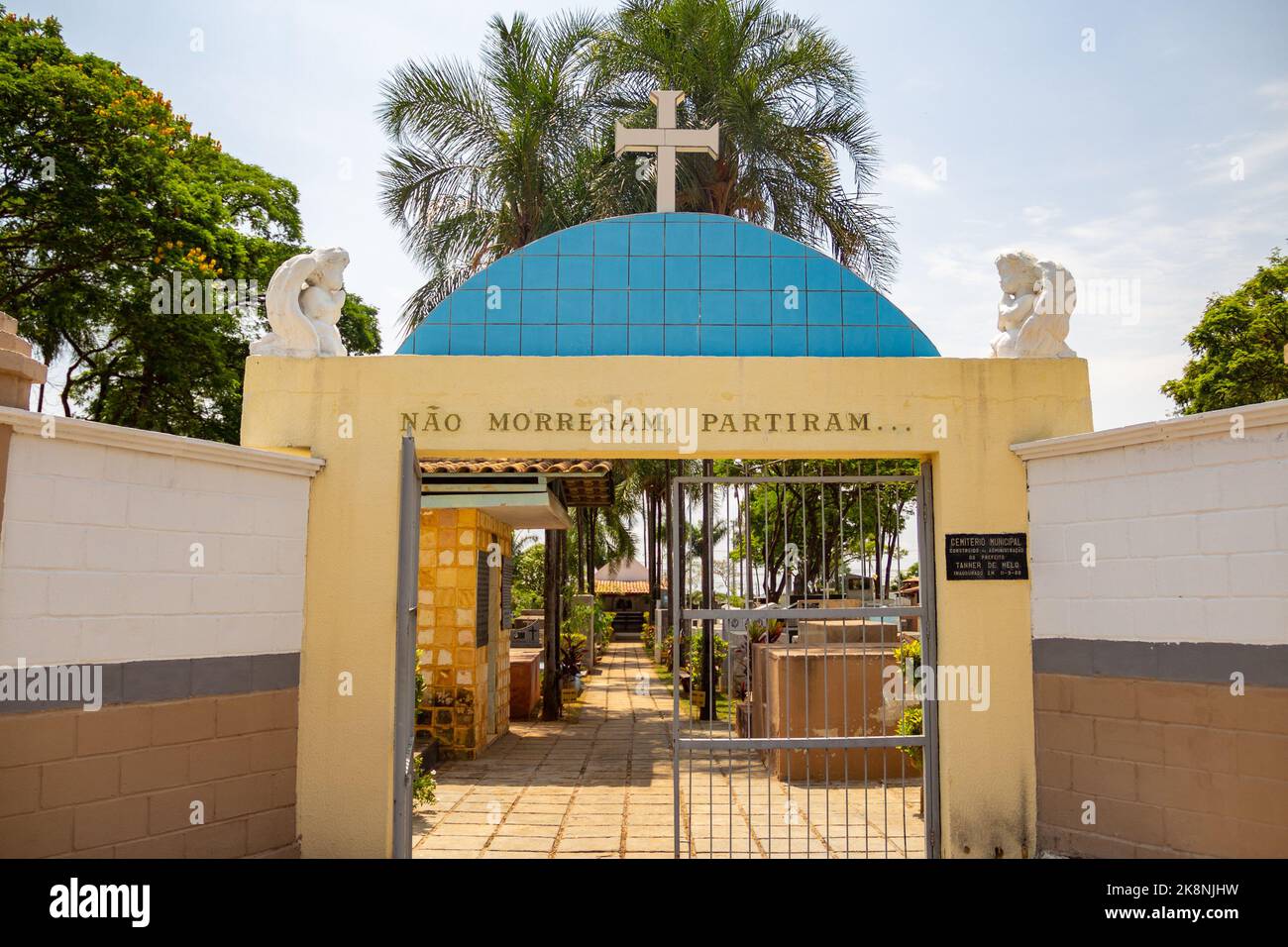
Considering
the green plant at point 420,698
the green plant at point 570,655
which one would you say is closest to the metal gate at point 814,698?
the green plant at point 420,698

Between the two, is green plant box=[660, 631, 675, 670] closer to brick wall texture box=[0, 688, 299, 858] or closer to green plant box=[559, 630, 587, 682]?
green plant box=[559, 630, 587, 682]

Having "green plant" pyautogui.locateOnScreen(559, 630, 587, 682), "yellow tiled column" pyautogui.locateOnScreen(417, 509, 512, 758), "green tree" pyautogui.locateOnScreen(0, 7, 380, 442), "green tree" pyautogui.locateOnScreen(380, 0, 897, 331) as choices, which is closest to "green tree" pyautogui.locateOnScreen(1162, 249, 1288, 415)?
"green tree" pyautogui.locateOnScreen(380, 0, 897, 331)

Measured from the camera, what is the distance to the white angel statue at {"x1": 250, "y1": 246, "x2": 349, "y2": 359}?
6.08 metres

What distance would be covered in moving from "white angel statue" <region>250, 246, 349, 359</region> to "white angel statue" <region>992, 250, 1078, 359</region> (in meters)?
4.18

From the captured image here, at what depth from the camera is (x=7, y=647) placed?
4.26m

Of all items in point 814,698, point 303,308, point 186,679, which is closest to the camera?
point 186,679

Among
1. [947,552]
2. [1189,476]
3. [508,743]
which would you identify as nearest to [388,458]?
[947,552]

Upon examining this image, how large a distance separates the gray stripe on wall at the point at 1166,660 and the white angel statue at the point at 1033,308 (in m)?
1.82

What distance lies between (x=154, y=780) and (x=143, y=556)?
3.65 ft

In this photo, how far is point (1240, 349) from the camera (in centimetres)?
2095

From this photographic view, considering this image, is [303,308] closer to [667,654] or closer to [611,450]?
[611,450]

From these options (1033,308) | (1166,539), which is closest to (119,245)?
(1033,308)
